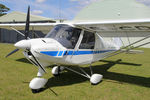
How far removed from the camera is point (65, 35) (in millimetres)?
5109

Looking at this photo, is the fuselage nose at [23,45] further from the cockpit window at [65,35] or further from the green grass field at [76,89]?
the green grass field at [76,89]

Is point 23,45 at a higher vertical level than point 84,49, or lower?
higher

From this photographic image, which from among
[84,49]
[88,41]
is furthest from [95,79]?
[88,41]

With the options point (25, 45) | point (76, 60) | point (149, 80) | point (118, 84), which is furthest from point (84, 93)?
point (149, 80)

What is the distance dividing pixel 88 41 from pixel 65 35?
1.19m

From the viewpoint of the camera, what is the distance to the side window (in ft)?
18.5

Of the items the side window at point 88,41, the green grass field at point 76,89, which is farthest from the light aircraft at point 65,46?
the green grass field at point 76,89

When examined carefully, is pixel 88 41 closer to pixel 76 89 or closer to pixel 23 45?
pixel 76 89

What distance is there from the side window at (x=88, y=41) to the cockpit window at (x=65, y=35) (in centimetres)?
36

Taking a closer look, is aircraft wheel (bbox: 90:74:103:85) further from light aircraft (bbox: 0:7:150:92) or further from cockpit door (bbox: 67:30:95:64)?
Result: cockpit door (bbox: 67:30:95:64)

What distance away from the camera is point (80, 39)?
5.50 metres

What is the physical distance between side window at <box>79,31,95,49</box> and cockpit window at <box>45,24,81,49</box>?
36 cm

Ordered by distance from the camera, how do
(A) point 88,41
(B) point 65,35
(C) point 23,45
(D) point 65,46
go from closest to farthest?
(C) point 23,45, (D) point 65,46, (B) point 65,35, (A) point 88,41

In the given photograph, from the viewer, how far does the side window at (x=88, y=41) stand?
565 cm
